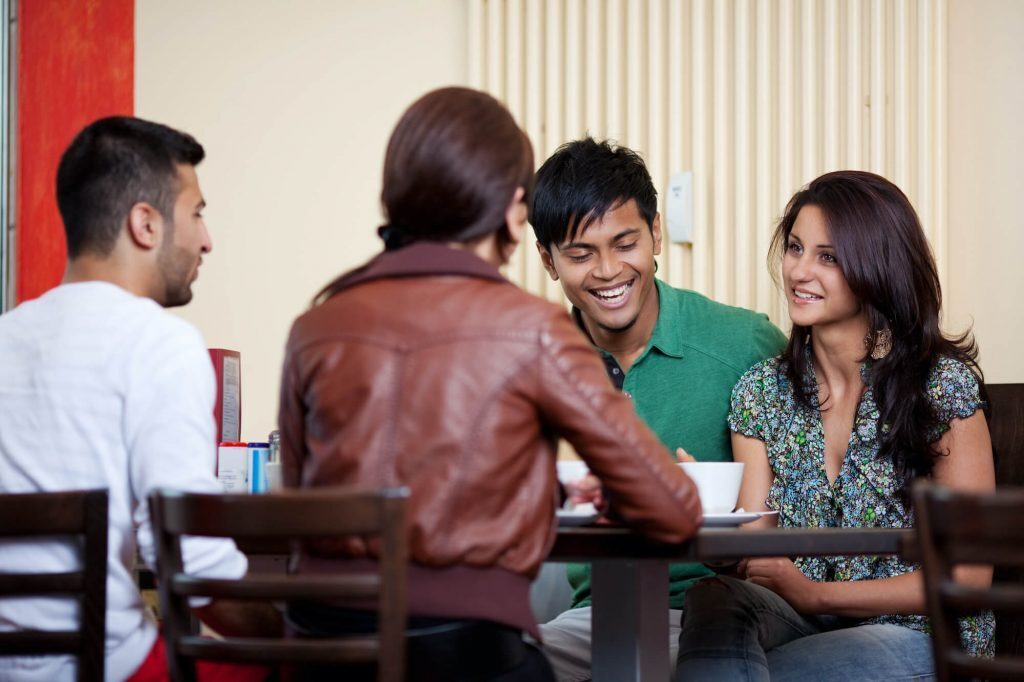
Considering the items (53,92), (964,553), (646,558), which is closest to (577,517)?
(646,558)

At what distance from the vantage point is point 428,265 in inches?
55.6

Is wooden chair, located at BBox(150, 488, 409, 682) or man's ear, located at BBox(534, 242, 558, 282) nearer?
wooden chair, located at BBox(150, 488, 409, 682)

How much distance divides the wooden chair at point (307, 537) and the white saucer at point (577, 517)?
17.3 inches

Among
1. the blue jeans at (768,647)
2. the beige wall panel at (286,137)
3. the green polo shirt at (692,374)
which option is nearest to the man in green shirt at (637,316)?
the green polo shirt at (692,374)

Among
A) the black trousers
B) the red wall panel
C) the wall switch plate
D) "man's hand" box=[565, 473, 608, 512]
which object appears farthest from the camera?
the red wall panel

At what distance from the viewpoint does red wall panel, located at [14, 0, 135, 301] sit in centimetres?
420

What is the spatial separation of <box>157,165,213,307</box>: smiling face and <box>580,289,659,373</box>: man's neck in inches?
39.7

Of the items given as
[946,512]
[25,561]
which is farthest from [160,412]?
[946,512]

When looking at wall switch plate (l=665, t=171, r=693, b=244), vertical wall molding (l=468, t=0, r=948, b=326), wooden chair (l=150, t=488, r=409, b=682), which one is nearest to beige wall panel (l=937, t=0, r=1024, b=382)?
vertical wall molding (l=468, t=0, r=948, b=326)

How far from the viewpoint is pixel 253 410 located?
4.01 meters

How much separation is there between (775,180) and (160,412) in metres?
2.29

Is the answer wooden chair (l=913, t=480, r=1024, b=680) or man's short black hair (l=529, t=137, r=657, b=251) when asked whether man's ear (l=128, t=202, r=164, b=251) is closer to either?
man's short black hair (l=529, t=137, r=657, b=251)

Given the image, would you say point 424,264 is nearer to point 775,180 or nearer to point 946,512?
point 946,512

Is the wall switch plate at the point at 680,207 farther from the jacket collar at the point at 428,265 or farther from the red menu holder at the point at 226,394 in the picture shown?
the jacket collar at the point at 428,265
